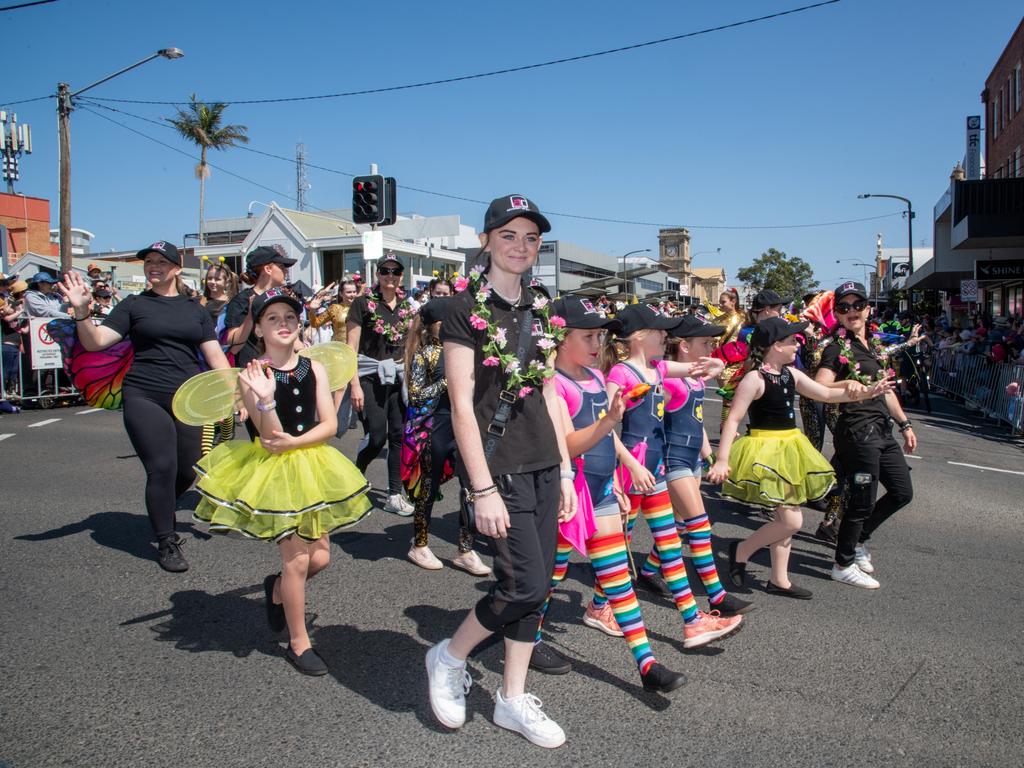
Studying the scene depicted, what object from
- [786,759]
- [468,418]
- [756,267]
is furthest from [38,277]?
[756,267]

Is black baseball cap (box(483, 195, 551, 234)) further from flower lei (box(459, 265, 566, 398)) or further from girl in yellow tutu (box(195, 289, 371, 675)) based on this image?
girl in yellow tutu (box(195, 289, 371, 675))

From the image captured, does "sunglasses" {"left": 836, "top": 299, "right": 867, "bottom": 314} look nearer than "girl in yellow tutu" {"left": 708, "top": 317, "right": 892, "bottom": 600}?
No

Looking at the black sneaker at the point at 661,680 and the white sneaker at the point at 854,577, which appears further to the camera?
the white sneaker at the point at 854,577

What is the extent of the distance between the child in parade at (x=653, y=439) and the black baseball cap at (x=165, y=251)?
115 inches

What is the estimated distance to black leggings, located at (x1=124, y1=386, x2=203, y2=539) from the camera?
5074 millimetres

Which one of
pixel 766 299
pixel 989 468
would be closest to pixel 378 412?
pixel 766 299

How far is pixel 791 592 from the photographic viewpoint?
16.2 ft

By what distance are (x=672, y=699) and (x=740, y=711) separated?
0.95ft

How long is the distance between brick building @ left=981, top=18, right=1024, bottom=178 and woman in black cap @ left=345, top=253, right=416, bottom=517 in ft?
105

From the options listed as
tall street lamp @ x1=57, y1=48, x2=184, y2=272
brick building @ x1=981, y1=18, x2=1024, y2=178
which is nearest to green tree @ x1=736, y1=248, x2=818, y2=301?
brick building @ x1=981, y1=18, x2=1024, y2=178

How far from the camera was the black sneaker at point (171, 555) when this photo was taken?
511 centimetres

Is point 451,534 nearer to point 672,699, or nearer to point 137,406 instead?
point 137,406

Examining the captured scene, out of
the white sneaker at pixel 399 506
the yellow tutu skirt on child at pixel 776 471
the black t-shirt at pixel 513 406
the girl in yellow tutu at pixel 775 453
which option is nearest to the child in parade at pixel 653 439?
the girl in yellow tutu at pixel 775 453

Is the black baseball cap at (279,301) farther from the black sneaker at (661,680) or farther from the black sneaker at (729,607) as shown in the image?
the black sneaker at (729,607)
